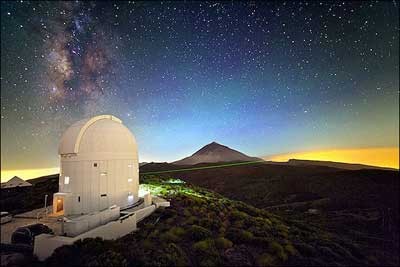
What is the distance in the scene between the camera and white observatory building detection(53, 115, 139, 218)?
13.4 meters

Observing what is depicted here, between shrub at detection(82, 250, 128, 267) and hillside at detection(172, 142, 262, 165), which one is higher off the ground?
hillside at detection(172, 142, 262, 165)

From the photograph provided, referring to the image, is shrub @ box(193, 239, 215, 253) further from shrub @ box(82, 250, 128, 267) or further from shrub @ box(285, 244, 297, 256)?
shrub @ box(285, 244, 297, 256)

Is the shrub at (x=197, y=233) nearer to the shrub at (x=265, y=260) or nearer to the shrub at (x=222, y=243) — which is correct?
the shrub at (x=222, y=243)

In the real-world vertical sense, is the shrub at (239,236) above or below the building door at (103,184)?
below

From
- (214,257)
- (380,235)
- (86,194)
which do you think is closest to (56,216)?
(86,194)

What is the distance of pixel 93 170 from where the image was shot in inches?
540

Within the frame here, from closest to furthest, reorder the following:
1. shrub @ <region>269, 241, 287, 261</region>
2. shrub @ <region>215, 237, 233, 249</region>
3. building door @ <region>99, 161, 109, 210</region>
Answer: shrub @ <region>269, 241, 287, 261</region>
shrub @ <region>215, 237, 233, 249</region>
building door @ <region>99, 161, 109, 210</region>

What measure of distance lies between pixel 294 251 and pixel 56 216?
13.6 metres

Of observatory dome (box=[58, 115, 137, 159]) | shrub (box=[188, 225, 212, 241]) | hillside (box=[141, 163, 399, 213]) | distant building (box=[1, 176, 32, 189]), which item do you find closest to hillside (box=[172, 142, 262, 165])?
hillside (box=[141, 163, 399, 213])

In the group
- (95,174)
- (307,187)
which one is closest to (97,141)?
(95,174)

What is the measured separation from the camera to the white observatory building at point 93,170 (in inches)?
529

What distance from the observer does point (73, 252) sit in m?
7.78

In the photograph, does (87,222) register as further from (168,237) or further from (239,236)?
(239,236)

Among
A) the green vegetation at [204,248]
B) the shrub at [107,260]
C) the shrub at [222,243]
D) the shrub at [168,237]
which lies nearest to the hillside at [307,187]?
the green vegetation at [204,248]
